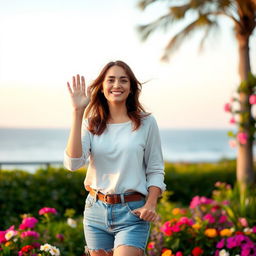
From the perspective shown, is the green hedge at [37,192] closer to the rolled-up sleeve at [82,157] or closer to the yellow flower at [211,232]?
the yellow flower at [211,232]

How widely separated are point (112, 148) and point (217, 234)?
241 cm

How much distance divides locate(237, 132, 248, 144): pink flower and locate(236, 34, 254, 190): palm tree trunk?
3.3 inches

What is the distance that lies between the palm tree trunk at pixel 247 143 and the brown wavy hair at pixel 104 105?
17.4 ft

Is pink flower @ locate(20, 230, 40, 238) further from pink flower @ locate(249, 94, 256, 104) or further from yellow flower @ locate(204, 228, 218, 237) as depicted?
pink flower @ locate(249, 94, 256, 104)

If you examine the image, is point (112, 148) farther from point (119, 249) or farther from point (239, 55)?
point (239, 55)

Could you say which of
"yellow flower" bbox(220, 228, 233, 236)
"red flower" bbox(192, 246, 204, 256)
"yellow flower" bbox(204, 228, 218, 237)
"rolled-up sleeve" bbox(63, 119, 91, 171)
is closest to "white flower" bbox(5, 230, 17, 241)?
"rolled-up sleeve" bbox(63, 119, 91, 171)

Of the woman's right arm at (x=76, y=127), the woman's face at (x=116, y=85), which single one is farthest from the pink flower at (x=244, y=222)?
the woman's right arm at (x=76, y=127)

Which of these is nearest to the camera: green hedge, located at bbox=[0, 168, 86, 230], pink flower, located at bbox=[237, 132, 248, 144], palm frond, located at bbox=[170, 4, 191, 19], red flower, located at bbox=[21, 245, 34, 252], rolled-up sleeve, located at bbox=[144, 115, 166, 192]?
rolled-up sleeve, located at bbox=[144, 115, 166, 192]

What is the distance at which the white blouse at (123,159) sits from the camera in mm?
2959

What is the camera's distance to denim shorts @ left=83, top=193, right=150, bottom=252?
2889mm

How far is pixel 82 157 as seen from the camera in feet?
9.71

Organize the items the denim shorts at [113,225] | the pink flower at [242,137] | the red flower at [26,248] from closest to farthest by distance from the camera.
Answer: the denim shorts at [113,225], the red flower at [26,248], the pink flower at [242,137]

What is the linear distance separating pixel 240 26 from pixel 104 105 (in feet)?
19.6

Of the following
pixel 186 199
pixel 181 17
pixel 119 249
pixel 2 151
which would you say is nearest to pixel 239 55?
pixel 181 17
